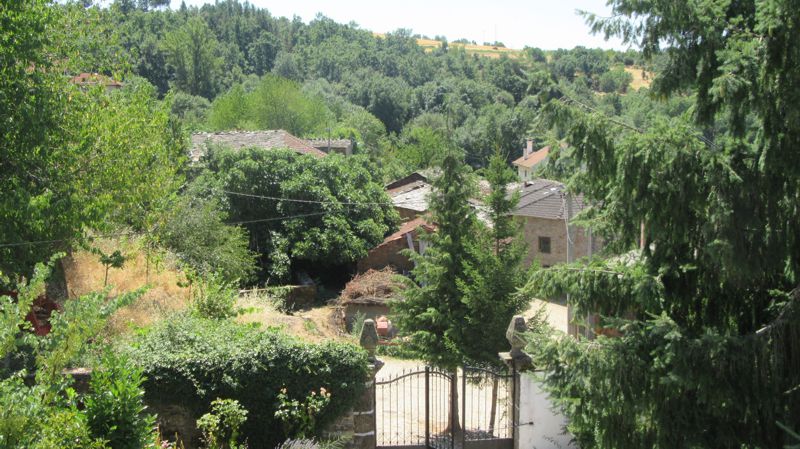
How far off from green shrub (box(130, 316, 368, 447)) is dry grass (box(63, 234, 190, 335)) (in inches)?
187

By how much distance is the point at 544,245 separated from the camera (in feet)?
107

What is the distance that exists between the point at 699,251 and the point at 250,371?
19.0 feet

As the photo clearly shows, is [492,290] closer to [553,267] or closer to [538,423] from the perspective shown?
[538,423]

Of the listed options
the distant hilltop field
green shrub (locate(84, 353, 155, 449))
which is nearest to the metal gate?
green shrub (locate(84, 353, 155, 449))

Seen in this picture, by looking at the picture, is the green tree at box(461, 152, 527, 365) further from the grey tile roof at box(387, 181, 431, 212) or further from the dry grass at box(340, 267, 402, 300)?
the grey tile roof at box(387, 181, 431, 212)

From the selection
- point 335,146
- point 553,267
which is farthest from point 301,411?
point 335,146

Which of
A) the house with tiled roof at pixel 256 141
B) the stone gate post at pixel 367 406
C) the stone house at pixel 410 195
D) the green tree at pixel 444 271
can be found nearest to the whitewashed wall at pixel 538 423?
the stone gate post at pixel 367 406

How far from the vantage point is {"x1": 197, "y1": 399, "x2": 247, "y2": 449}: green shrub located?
9234 millimetres

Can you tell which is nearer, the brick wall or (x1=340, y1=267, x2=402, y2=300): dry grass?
(x1=340, y1=267, x2=402, y2=300): dry grass

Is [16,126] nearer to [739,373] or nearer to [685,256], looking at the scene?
[685,256]

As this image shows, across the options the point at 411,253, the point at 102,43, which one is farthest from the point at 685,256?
the point at 102,43

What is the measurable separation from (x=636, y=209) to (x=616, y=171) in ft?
1.38

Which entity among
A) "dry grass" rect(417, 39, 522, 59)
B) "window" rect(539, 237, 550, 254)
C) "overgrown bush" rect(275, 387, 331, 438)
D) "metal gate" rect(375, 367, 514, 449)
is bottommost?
"metal gate" rect(375, 367, 514, 449)

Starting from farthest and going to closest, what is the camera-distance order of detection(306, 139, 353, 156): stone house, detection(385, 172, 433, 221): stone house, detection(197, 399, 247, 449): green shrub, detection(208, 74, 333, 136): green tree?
1. detection(208, 74, 333, 136): green tree
2. detection(306, 139, 353, 156): stone house
3. detection(385, 172, 433, 221): stone house
4. detection(197, 399, 247, 449): green shrub
